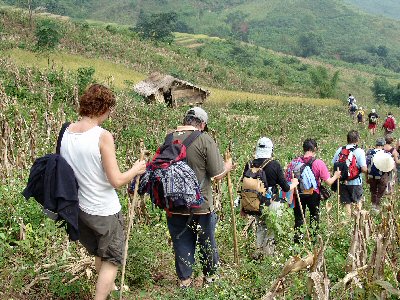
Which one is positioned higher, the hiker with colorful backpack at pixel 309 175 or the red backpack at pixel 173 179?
the red backpack at pixel 173 179

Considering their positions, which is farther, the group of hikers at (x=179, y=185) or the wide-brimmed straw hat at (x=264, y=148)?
the wide-brimmed straw hat at (x=264, y=148)

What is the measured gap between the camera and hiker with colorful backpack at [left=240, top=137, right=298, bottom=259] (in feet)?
16.2

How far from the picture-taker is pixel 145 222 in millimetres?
6051

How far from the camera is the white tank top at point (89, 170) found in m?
3.36

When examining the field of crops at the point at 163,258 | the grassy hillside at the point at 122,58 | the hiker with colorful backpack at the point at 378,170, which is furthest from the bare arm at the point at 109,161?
the grassy hillside at the point at 122,58

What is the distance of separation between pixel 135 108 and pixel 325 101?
24158mm

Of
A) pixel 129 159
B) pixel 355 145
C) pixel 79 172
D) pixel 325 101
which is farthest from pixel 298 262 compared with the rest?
Answer: pixel 325 101

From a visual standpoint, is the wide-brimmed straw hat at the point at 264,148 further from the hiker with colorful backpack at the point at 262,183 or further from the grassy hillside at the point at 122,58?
the grassy hillside at the point at 122,58

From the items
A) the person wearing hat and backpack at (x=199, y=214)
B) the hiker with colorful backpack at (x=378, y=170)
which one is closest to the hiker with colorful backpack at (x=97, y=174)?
the person wearing hat and backpack at (x=199, y=214)

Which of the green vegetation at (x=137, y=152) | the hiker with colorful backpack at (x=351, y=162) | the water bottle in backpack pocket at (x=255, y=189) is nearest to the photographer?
the green vegetation at (x=137, y=152)

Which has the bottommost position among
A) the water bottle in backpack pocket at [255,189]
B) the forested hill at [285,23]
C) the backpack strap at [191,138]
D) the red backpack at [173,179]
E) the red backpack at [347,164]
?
the forested hill at [285,23]

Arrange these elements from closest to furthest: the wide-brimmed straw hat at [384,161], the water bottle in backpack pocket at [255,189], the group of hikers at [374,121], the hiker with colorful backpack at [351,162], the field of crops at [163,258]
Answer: the field of crops at [163,258]
the water bottle in backpack pocket at [255,189]
the hiker with colorful backpack at [351,162]
the wide-brimmed straw hat at [384,161]
the group of hikers at [374,121]

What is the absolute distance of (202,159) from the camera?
4156 mm

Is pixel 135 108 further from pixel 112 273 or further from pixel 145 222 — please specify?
pixel 112 273
